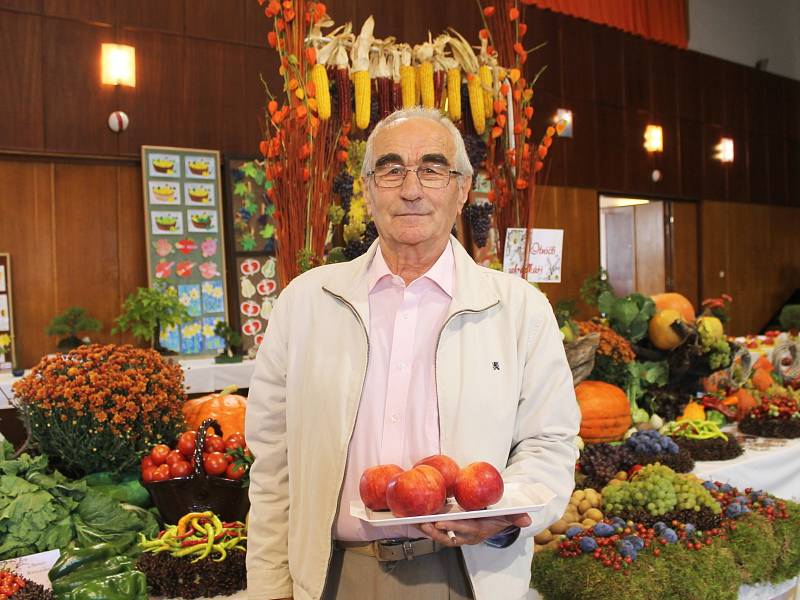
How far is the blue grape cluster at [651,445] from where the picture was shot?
2791 millimetres

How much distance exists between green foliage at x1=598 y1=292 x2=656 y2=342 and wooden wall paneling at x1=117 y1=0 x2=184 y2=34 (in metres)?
5.16

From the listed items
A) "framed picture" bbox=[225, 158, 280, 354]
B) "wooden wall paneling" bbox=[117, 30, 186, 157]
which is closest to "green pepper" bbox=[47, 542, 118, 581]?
"framed picture" bbox=[225, 158, 280, 354]

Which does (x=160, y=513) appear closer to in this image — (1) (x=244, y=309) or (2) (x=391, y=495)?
(2) (x=391, y=495)

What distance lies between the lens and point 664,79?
1097 cm

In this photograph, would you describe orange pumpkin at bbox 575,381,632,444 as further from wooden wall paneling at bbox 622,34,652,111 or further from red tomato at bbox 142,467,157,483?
wooden wall paneling at bbox 622,34,652,111

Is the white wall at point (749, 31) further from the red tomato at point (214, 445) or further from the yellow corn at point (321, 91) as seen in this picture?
the red tomato at point (214, 445)

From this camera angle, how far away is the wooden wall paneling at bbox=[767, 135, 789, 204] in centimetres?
1277

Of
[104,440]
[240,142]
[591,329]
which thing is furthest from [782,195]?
[104,440]

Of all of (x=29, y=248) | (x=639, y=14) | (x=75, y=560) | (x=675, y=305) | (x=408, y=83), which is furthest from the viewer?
(x=639, y=14)

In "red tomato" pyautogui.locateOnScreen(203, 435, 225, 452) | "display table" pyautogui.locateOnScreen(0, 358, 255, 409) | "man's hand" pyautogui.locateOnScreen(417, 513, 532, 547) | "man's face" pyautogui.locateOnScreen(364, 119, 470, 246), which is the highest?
"man's face" pyautogui.locateOnScreen(364, 119, 470, 246)

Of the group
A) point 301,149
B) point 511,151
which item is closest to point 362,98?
point 301,149

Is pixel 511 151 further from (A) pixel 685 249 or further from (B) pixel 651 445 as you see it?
(A) pixel 685 249

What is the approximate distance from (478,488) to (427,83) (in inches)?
73.4

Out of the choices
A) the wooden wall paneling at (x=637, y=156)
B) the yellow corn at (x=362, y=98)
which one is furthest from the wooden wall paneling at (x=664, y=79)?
the yellow corn at (x=362, y=98)
